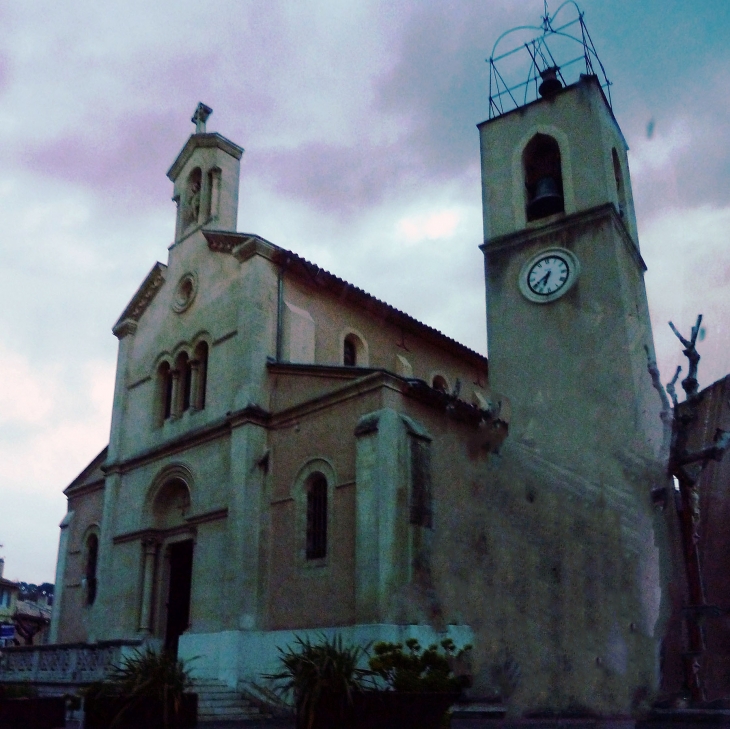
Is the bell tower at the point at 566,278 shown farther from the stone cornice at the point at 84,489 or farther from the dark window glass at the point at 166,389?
the stone cornice at the point at 84,489

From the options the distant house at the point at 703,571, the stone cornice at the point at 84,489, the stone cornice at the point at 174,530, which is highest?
the stone cornice at the point at 84,489

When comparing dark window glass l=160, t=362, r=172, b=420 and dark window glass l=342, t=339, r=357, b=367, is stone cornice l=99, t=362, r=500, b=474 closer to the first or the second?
dark window glass l=160, t=362, r=172, b=420

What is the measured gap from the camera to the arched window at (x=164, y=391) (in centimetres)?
2362

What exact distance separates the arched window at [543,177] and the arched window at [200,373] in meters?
9.98

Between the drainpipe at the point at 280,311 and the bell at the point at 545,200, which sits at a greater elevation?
the bell at the point at 545,200

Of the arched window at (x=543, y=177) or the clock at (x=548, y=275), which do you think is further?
the arched window at (x=543, y=177)

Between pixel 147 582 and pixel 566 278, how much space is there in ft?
45.6

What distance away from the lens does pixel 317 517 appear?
1780 centimetres

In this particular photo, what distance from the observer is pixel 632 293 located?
819 inches

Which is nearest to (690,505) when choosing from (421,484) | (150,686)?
(421,484)

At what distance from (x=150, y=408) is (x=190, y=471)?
3625mm

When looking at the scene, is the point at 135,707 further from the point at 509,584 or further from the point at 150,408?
the point at 150,408

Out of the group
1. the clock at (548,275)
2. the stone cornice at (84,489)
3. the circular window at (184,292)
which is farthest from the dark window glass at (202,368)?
the clock at (548,275)

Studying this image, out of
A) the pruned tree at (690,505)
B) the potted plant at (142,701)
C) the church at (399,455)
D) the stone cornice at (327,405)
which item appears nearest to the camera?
the potted plant at (142,701)
